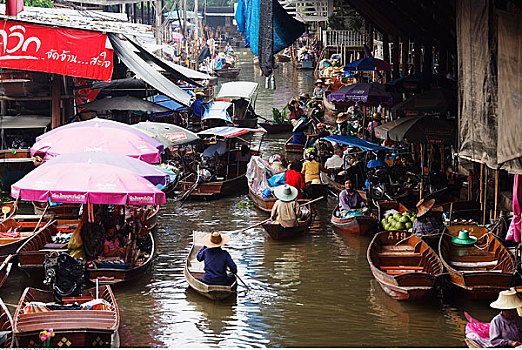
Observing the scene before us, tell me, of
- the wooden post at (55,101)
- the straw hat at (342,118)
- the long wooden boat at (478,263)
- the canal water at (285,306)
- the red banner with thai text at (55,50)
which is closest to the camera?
the canal water at (285,306)

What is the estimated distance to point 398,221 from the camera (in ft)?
46.5

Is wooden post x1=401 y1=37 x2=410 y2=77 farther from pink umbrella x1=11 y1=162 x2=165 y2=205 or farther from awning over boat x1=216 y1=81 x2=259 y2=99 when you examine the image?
pink umbrella x1=11 y1=162 x2=165 y2=205

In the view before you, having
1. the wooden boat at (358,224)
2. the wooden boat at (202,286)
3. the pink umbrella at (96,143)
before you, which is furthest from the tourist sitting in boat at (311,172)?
the wooden boat at (202,286)

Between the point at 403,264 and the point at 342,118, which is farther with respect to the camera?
the point at 342,118

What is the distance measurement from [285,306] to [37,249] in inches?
171

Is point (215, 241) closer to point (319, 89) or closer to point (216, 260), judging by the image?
point (216, 260)

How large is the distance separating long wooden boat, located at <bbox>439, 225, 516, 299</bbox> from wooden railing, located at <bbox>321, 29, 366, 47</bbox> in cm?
2042

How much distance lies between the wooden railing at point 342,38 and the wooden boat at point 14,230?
20.2 m

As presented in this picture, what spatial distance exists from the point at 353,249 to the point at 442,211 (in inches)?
75.1

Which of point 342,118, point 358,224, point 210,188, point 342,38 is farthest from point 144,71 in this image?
point 342,38

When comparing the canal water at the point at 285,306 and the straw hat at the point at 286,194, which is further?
the straw hat at the point at 286,194

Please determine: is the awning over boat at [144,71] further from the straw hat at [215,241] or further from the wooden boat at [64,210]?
the straw hat at [215,241]

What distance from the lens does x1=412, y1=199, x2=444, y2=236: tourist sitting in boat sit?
12.8m

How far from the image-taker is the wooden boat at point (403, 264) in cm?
1078
